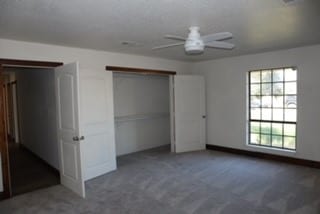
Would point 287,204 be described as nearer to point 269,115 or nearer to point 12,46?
point 269,115

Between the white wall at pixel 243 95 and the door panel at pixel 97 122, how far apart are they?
278 centimetres

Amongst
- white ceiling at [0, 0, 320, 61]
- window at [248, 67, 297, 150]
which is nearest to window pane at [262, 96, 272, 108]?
window at [248, 67, 297, 150]

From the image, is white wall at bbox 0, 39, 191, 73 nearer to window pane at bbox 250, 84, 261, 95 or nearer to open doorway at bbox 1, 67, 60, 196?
open doorway at bbox 1, 67, 60, 196

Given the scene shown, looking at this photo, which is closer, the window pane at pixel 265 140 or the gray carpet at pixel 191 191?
the gray carpet at pixel 191 191

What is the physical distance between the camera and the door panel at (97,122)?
4113 mm

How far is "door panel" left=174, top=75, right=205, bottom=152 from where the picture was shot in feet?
18.9

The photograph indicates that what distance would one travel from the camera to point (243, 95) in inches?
213

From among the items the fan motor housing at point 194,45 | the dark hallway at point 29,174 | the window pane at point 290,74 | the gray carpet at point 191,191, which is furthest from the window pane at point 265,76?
the dark hallway at point 29,174

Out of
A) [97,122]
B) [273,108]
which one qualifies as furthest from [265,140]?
[97,122]

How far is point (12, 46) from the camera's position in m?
3.46

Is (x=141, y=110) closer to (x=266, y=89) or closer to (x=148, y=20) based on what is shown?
(x=266, y=89)

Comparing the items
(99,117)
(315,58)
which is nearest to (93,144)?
(99,117)

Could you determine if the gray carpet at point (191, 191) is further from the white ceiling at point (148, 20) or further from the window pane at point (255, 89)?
the white ceiling at point (148, 20)

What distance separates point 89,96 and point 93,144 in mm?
894
